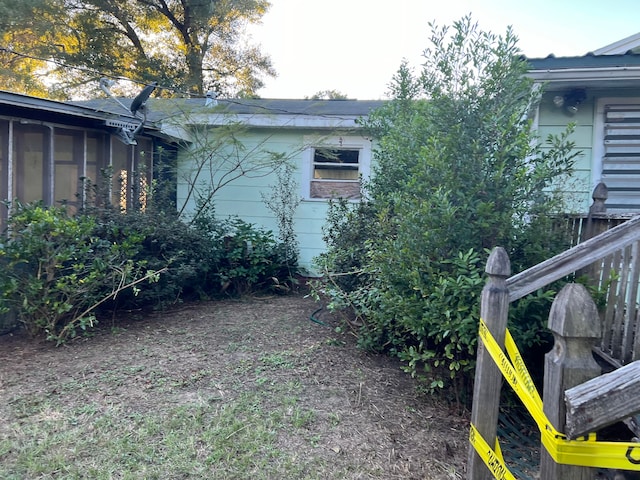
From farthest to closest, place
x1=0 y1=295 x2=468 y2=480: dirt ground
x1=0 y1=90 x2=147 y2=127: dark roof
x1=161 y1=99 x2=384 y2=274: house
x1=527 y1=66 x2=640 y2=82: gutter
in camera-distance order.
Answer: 1. x1=161 y1=99 x2=384 y2=274: house
2. x1=0 y1=90 x2=147 y2=127: dark roof
3. x1=527 y1=66 x2=640 y2=82: gutter
4. x1=0 y1=295 x2=468 y2=480: dirt ground

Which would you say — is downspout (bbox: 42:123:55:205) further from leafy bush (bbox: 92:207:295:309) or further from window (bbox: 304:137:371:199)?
window (bbox: 304:137:371:199)

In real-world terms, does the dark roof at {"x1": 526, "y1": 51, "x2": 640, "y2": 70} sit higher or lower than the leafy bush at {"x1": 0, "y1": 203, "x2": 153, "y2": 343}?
higher

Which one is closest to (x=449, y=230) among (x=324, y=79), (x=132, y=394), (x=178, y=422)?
(x=178, y=422)

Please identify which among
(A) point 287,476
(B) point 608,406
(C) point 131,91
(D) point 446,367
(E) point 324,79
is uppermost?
(E) point 324,79

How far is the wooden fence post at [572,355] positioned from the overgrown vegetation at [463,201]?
1.85 metres

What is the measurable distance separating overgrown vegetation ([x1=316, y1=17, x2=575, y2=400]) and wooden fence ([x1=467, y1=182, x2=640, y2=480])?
411 mm

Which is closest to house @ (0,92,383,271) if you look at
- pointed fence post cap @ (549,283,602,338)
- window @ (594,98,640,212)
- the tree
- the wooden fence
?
window @ (594,98,640,212)

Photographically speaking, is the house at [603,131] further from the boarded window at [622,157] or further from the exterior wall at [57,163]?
the exterior wall at [57,163]

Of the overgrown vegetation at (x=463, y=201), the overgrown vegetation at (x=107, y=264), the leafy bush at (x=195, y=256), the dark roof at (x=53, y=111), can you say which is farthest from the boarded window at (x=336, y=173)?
the overgrown vegetation at (x=463, y=201)

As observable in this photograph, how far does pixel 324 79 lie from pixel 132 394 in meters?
22.8

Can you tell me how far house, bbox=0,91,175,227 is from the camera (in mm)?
5895

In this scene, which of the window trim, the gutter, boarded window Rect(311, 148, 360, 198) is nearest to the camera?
the gutter

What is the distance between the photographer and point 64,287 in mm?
4844

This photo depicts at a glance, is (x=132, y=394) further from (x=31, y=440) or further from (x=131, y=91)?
(x=131, y=91)
